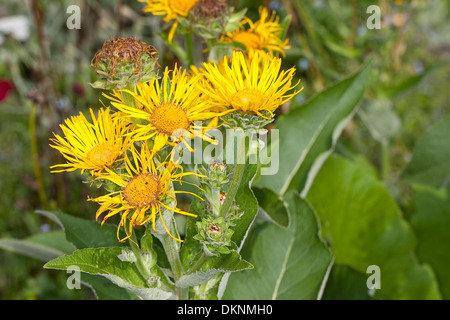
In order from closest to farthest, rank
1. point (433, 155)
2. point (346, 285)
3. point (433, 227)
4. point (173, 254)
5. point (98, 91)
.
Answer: point (173, 254) < point (346, 285) < point (433, 227) < point (433, 155) < point (98, 91)

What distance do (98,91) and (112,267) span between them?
3.98ft

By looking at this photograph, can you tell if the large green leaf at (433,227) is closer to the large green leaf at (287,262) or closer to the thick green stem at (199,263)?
the large green leaf at (287,262)

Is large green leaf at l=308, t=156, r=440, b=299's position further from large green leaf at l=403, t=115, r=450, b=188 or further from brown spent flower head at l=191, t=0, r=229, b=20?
brown spent flower head at l=191, t=0, r=229, b=20

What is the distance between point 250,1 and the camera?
224 cm

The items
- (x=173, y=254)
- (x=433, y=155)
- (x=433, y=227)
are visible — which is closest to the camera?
(x=173, y=254)

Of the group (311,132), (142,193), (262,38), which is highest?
(262,38)

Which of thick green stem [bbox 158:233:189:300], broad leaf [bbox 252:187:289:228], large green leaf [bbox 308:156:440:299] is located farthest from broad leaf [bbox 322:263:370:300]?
thick green stem [bbox 158:233:189:300]

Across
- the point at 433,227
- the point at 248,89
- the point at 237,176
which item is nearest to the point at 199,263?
the point at 237,176

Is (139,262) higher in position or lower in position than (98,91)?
lower

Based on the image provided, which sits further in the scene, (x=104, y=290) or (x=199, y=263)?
(x=104, y=290)

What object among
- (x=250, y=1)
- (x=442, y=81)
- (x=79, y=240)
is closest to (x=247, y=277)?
(x=79, y=240)

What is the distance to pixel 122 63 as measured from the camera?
0.66 m

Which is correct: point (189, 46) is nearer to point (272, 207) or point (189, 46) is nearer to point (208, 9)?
point (208, 9)

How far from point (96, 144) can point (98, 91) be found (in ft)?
3.84
